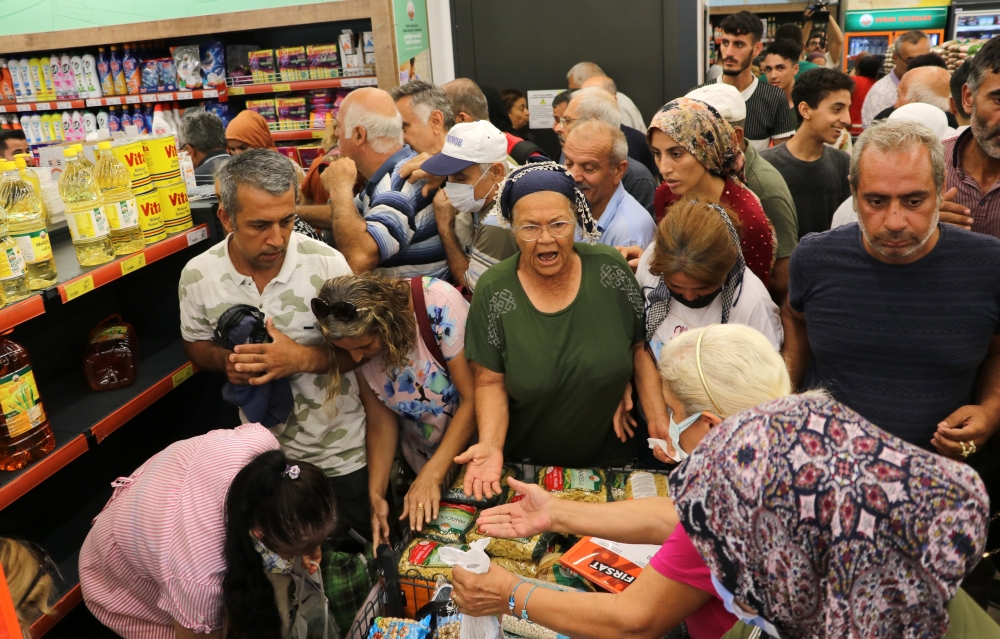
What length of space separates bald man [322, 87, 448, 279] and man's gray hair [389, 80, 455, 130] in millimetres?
525

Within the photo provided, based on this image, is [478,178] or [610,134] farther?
[610,134]

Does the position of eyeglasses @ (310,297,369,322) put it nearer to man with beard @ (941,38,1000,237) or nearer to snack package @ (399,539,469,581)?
snack package @ (399,539,469,581)

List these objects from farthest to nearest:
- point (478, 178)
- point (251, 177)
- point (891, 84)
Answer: point (891, 84) → point (478, 178) → point (251, 177)

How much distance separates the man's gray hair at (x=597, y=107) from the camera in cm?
425

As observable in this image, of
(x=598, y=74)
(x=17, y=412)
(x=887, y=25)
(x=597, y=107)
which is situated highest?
(x=887, y=25)

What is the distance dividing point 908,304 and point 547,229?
1.15 m

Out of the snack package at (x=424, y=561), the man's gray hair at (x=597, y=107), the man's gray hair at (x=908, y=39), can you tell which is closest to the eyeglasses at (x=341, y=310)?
the snack package at (x=424, y=561)

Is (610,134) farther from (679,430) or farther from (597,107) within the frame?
(679,430)

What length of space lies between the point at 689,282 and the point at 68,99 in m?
6.89

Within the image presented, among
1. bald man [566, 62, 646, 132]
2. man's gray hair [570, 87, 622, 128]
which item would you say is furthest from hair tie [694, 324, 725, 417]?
bald man [566, 62, 646, 132]

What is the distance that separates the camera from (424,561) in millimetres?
2166

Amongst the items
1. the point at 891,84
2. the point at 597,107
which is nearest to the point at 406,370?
the point at 597,107

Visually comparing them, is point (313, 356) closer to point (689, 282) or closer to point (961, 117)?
point (689, 282)

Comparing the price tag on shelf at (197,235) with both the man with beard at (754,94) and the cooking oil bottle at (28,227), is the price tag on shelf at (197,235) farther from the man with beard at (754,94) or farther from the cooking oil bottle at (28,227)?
the man with beard at (754,94)
